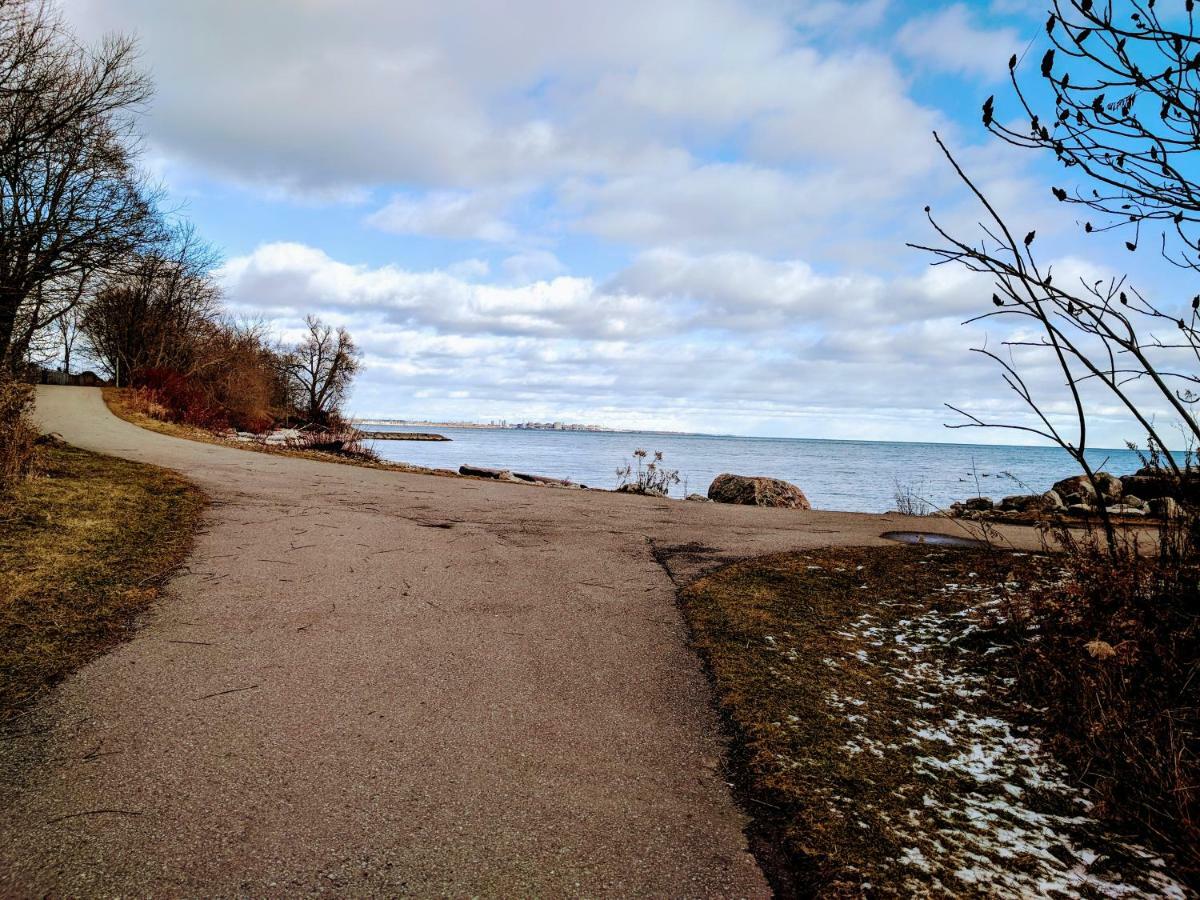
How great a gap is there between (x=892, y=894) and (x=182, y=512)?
7.97 meters

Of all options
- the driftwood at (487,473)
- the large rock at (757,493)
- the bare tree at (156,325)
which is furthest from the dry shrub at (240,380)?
the large rock at (757,493)

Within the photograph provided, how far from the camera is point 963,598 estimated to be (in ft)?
18.6

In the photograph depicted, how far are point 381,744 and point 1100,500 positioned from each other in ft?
13.8

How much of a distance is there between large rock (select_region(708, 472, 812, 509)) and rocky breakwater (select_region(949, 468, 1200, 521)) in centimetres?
324

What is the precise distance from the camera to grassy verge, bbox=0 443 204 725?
4110mm

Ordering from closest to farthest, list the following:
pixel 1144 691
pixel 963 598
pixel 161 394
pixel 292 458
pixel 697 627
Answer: pixel 1144 691, pixel 697 627, pixel 963 598, pixel 292 458, pixel 161 394

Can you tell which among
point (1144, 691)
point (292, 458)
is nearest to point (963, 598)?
point (1144, 691)

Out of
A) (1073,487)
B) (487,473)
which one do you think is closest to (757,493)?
(487,473)

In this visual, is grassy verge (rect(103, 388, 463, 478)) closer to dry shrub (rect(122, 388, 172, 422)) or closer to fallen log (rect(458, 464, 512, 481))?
dry shrub (rect(122, 388, 172, 422))

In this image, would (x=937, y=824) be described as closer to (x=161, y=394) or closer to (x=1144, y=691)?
(x=1144, y=691)

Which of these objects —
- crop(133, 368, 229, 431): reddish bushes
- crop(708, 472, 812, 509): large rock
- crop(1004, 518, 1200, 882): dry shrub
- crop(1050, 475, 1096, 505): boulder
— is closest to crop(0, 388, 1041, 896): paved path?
crop(1004, 518, 1200, 882): dry shrub

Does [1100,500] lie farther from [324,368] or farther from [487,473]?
[324,368]

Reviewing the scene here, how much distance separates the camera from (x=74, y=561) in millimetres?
5566

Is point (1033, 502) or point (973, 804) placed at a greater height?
point (1033, 502)
